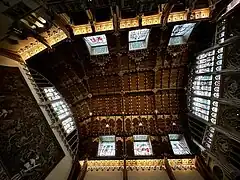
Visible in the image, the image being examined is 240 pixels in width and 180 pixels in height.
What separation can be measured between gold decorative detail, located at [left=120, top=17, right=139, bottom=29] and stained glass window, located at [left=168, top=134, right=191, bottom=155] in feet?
28.3

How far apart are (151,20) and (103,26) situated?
2.76m

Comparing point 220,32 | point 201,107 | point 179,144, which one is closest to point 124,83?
point 201,107

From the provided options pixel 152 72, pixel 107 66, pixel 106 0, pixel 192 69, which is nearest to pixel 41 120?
pixel 107 66

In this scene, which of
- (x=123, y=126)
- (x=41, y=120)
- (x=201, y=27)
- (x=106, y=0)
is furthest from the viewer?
(x=123, y=126)

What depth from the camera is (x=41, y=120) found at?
9.33m

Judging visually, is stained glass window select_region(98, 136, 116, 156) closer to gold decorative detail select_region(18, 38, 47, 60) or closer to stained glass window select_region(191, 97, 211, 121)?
stained glass window select_region(191, 97, 211, 121)

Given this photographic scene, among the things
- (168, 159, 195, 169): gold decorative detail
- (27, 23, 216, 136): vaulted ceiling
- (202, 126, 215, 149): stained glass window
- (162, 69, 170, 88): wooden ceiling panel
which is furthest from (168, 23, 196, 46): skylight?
(168, 159, 195, 169): gold decorative detail

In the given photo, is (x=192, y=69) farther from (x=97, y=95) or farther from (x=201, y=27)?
(x=97, y=95)

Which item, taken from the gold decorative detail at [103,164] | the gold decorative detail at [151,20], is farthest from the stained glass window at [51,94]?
the gold decorative detail at [151,20]

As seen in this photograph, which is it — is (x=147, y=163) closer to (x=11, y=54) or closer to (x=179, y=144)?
(x=179, y=144)

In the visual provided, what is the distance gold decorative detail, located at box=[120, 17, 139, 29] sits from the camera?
9.91 meters

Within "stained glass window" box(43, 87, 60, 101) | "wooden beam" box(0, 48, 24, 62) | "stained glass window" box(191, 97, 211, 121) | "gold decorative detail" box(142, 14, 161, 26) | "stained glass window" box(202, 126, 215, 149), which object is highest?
"gold decorative detail" box(142, 14, 161, 26)

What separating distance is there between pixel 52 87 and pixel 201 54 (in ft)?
35.5

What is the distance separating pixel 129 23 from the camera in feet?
32.9
